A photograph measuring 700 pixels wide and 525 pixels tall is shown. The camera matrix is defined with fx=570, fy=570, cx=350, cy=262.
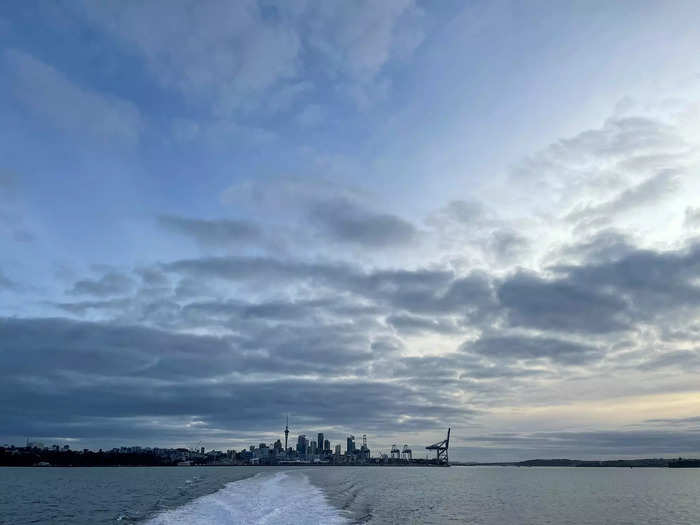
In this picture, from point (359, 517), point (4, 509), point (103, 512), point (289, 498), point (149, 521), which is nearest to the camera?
point (149, 521)

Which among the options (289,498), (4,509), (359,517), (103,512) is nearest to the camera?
(359,517)

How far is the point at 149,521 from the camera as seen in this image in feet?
172

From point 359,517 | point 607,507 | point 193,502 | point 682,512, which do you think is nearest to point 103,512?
point 193,502

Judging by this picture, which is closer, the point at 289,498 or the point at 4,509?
the point at 4,509

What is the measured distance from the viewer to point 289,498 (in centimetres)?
7525

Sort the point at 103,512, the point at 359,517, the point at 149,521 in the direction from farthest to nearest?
the point at 103,512 → the point at 359,517 → the point at 149,521

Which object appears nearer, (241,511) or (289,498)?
(241,511)

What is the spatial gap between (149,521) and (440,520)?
2815 cm

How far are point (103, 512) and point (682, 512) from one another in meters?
69.4

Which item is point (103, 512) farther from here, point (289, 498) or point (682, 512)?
point (682, 512)

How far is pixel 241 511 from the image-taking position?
196 ft

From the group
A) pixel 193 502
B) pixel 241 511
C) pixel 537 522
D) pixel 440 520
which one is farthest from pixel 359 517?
pixel 193 502

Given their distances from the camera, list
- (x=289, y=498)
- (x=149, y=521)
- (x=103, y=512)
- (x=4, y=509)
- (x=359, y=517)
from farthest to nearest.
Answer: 1. (x=289, y=498)
2. (x=4, y=509)
3. (x=103, y=512)
4. (x=359, y=517)
5. (x=149, y=521)

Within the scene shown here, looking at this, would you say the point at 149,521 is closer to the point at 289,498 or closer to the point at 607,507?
the point at 289,498
